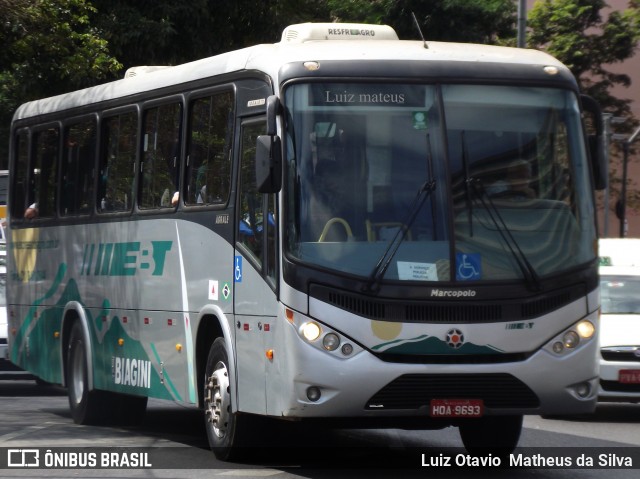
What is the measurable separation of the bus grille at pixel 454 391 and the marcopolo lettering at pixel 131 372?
3.78 meters

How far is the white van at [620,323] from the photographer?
16.4m

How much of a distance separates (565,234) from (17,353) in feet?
28.5

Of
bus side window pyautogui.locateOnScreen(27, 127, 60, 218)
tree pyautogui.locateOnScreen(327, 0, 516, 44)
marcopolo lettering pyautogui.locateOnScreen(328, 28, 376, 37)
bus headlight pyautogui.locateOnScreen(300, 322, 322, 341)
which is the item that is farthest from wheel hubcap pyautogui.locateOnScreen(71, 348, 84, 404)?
tree pyautogui.locateOnScreen(327, 0, 516, 44)

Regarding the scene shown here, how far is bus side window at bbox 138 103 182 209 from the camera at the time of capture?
42.6ft

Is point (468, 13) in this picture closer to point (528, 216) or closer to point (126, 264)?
point (126, 264)

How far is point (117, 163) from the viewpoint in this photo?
14.4 metres

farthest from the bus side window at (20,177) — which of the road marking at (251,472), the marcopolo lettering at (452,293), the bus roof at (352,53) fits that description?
the marcopolo lettering at (452,293)

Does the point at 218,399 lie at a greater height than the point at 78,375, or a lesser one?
greater

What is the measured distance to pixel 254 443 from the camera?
1146 centimetres

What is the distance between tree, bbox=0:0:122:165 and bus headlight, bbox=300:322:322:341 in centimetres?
1119

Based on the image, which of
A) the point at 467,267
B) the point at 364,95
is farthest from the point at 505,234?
the point at 364,95

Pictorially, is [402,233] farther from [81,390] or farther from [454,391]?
[81,390]

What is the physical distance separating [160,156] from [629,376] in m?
6.06

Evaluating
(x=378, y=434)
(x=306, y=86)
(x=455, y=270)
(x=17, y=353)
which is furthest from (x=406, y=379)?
(x=17, y=353)
